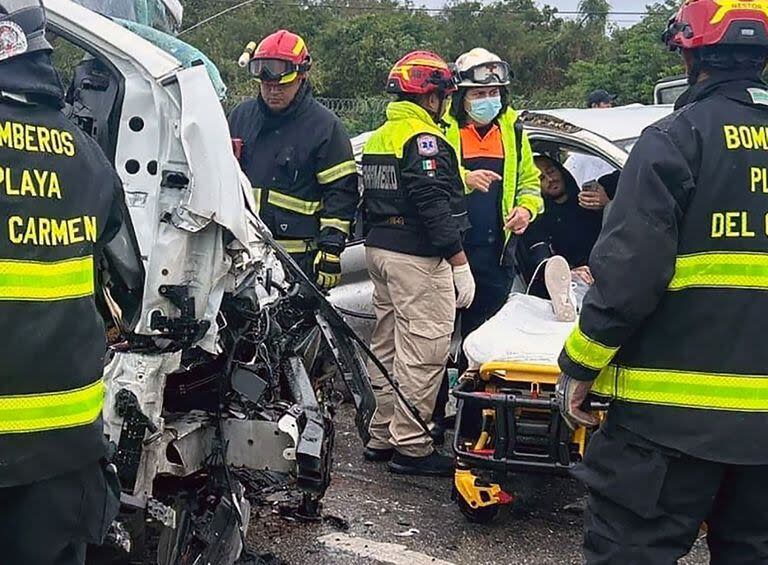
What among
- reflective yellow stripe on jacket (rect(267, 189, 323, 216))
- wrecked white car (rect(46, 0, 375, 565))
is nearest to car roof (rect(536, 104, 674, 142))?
reflective yellow stripe on jacket (rect(267, 189, 323, 216))

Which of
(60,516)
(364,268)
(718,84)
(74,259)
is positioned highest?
(718,84)

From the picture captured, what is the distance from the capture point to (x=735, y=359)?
2719 millimetres

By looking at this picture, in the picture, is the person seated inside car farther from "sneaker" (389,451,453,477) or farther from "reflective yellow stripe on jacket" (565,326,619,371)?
"reflective yellow stripe on jacket" (565,326,619,371)

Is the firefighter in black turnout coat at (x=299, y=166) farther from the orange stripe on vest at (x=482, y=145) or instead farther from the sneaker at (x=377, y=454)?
the sneaker at (x=377, y=454)

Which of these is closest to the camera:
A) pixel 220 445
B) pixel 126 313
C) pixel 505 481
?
pixel 126 313

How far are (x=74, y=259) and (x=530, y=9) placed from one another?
94.2 feet

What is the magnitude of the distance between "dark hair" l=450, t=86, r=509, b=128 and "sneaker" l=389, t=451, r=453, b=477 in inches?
70.3

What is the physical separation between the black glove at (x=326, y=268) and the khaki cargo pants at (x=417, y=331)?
22 centimetres

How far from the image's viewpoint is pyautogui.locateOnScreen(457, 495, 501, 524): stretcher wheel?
14.4 feet

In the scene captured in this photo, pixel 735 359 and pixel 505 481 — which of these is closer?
pixel 735 359

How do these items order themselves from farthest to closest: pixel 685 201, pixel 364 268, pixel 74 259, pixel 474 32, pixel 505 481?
pixel 474 32, pixel 364 268, pixel 505 481, pixel 685 201, pixel 74 259

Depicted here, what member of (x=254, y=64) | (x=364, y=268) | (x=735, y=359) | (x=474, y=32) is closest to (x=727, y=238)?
(x=735, y=359)

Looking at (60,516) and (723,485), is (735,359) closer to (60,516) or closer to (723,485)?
(723,485)

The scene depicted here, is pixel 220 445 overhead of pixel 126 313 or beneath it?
beneath
